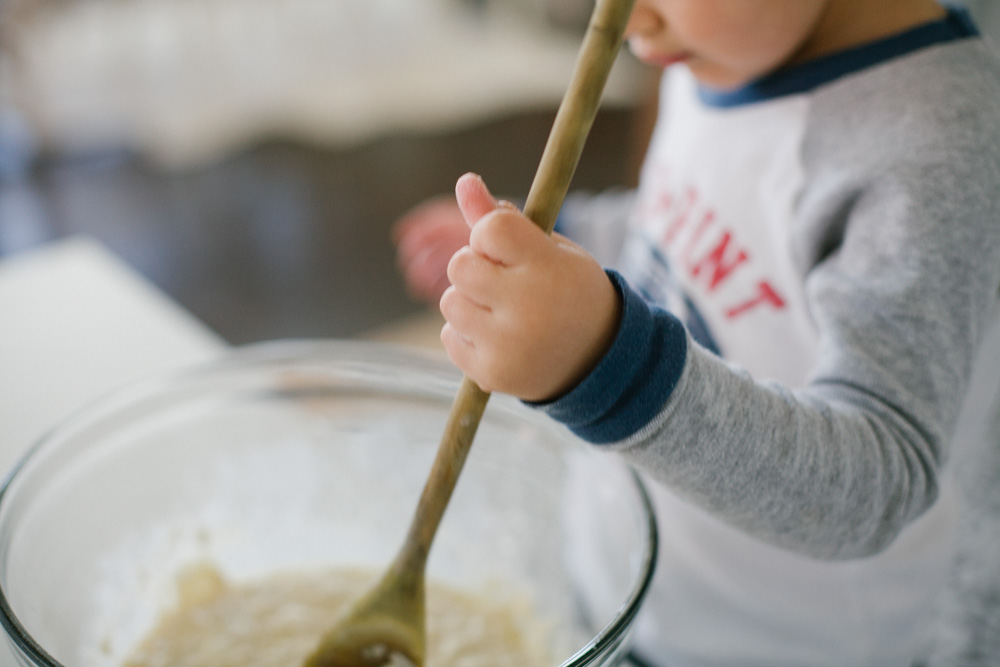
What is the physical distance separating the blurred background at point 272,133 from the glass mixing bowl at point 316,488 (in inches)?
45.5

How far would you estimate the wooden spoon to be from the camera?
0.31 metres

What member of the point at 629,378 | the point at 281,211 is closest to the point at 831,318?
the point at 629,378

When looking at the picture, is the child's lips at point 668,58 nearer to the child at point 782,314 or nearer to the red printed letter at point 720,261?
the child at point 782,314

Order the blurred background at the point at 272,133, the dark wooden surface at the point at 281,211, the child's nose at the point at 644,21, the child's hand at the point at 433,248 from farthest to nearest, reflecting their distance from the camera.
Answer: the blurred background at the point at 272,133 → the dark wooden surface at the point at 281,211 → the child's hand at the point at 433,248 → the child's nose at the point at 644,21

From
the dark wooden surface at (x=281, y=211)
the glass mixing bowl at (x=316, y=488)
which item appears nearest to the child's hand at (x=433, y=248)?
the glass mixing bowl at (x=316, y=488)

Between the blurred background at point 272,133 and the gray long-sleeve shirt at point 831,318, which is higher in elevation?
the gray long-sleeve shirt at point 831,318

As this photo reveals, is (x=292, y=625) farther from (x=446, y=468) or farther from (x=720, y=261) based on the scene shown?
(x=720, y=261)

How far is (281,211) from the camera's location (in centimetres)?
215

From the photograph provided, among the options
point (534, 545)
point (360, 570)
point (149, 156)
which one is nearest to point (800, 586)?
point (534, 545)

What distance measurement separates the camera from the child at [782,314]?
34cm

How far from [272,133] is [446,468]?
2.41 metres

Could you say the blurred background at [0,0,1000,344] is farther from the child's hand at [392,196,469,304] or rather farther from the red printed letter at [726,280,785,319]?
the red printed letter at [726,280,785,319]

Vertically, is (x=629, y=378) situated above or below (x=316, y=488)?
above

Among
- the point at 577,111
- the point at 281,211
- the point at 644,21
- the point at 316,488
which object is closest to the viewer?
the point at 577,111
